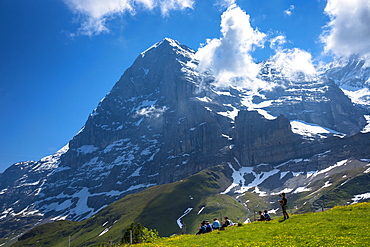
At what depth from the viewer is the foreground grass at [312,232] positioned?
26869mm

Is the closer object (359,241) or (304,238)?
(359,241)

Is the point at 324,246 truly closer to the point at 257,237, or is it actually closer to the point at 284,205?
the point at 257,237

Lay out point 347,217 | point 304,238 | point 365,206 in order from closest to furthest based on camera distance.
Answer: point 304,238
point 347,217
point 365,206

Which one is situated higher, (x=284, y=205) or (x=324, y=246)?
(x=284, y=205)

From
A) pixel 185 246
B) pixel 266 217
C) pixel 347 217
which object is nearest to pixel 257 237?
pixel 185 246

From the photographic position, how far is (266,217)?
154 ft

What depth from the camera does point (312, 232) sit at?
101 ft

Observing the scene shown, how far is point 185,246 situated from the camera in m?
31.8

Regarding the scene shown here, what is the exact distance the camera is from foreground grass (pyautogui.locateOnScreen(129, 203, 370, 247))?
2687 cm

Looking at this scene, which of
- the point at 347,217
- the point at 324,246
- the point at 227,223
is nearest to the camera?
the point at 324,246

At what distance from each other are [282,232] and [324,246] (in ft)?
26.2

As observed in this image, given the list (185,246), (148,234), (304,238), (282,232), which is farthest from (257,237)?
(148,234)

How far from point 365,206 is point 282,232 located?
1550 cm

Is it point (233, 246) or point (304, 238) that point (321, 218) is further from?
point (233, 246)
